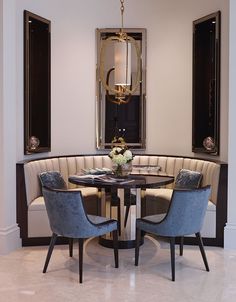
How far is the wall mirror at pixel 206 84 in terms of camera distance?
5.61 metres

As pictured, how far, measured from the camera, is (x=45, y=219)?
5.14 m

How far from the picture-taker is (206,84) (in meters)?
5.86

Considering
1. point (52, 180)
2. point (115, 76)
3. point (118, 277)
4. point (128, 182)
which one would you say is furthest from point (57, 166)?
point (118, 277)

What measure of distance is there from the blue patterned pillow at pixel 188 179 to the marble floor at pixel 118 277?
0.79 metres

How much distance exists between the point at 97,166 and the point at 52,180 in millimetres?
939

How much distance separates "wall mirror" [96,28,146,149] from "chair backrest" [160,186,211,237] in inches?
99.6

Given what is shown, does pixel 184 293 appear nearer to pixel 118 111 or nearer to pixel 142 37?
pixel 118 111

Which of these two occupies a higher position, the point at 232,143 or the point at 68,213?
the point at 232,143

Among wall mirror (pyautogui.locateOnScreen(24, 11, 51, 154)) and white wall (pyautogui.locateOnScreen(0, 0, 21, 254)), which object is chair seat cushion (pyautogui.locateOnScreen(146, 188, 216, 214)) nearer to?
wall mirror (pyautogui.locateOnScreen(24, 11, 51, 154))

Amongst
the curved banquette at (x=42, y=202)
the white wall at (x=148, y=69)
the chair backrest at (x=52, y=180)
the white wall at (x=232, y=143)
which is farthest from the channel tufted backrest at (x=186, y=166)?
the chair backrest at (x=52, y=180)

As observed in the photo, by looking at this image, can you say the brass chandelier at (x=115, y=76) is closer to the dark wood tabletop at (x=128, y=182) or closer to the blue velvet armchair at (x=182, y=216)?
the dark wood tabletop at (x=128, y=182)

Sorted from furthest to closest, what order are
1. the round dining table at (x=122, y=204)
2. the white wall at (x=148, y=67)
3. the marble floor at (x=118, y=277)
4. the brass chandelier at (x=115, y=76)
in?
the white wall at (x=148, y=67), the brass chandelier at (x=115, y=76), the round dining table at (x=122, y=204), the marble floor at (x=118, y=277)

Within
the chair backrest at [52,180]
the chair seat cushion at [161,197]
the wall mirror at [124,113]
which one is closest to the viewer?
the chair backrest at [52,180]

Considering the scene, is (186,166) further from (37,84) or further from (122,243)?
(37,84)
